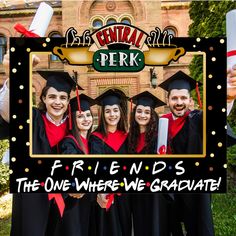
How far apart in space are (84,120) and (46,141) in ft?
0.88

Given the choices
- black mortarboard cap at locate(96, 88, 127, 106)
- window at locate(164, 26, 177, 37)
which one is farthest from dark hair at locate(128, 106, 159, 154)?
window at locate(164, 26, 177, 37)

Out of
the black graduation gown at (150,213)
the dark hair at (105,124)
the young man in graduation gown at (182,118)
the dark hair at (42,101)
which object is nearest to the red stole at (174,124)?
the young man in graduation gown at (182,118)

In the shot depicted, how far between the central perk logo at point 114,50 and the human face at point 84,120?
302mm

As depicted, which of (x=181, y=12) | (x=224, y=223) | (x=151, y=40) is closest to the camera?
(x=151, y=40)

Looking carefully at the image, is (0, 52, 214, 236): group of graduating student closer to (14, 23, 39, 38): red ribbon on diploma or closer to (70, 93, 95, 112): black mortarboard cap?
(70, 93, 95, 112): black mortarboard cap

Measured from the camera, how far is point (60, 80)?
2709mm

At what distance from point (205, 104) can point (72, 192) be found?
97cm

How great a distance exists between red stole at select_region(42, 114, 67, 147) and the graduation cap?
666 millimetres

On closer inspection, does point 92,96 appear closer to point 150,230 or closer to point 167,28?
point 167,28

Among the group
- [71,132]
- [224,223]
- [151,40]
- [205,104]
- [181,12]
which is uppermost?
[181,12]

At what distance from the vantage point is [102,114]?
2789mm

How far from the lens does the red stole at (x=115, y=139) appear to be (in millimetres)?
2762

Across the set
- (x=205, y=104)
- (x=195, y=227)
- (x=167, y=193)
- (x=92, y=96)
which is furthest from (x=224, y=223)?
(x=92, y=96)

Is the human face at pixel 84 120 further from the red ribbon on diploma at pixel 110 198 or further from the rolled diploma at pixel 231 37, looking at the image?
the rolled diploma at pixel 231 37
